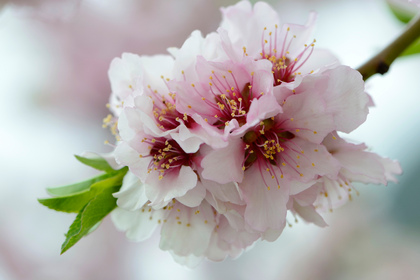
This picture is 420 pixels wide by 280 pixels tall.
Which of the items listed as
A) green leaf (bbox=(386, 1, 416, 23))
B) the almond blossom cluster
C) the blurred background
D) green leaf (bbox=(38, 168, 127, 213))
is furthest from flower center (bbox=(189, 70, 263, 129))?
the blurred background

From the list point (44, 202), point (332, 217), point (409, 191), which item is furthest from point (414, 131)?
point (44, 202)

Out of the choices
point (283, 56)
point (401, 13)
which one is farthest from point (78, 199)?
point (401, 13)

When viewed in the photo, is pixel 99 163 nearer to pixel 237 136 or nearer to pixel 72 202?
pixel 72 202

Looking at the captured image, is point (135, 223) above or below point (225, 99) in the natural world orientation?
below

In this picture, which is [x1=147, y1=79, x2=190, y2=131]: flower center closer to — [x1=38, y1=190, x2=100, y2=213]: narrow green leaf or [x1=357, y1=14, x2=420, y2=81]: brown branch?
[x1=38, y1=190, x2=100, y2=213]: narrow green leaf

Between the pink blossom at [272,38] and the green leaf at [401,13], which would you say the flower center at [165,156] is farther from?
the green leaf at [401,13]

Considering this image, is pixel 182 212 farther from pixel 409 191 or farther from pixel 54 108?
pixel 409 191
